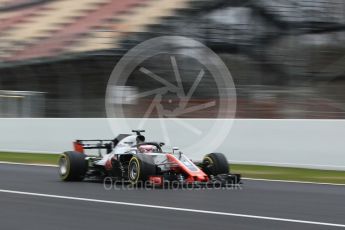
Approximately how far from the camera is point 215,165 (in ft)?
36.9

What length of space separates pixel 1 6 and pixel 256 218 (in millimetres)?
37322

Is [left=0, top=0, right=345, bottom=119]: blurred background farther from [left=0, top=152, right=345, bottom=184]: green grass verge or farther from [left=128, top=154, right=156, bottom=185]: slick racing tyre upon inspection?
[left=128, top=154, right=156, bottom=185]: slick racing tyre

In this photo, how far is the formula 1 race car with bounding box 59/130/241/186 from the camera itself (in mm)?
10578

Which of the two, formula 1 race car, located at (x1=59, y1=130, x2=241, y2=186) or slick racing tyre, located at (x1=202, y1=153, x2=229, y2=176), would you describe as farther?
slick racing tyre, located at (x1=202, y1=153, x2=229, y2=176)

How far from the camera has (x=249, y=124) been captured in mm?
16500

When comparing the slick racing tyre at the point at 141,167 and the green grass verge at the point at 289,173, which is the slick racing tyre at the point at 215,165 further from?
the green grass verge at the point at 289,173

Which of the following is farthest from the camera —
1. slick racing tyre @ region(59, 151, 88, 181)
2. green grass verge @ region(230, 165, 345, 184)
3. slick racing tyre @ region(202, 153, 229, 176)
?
green grass verge @ region(230, 165, 345, 184)

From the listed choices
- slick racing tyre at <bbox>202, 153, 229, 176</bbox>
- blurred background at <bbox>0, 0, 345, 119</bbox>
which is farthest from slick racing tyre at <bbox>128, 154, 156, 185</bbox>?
blurred background at <bbox>0, 0, 345, 119</bbox>

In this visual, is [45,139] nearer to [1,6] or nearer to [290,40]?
[290,40]

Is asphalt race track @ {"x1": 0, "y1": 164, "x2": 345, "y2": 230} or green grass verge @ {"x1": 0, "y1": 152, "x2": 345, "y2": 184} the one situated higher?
green grass verge @ {"x1": 0, "y1": 152, "x2": 345, "y2": 184}

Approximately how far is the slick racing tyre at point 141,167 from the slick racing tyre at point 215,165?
1.17 metres

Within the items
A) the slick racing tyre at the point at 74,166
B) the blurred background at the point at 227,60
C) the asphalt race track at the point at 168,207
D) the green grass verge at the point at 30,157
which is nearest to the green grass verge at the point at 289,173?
the green grass verge at the point at 30,157

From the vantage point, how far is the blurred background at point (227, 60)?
22.0 m

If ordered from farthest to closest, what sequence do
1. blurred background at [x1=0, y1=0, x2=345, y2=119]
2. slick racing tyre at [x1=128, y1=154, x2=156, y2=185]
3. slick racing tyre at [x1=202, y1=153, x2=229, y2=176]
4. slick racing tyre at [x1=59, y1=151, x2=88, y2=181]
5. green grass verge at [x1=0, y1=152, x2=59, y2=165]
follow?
1. blurred background at [x1=0, y1=0, x2=345, y2=119]
2. green grass verge at [x1=0, y1=152, x2=59, y2=165]
3. slick racing tyre at [x1=59, y1=151, x2=88, y2=181]
4. slick racing tyre at [x1=202, y1=153, x2=229, y2=176]
5. slick racing tyre at [x1=128, y1=154, x2=156, y2=185]
